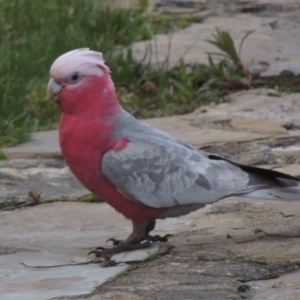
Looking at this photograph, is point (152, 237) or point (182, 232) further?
point (182, 232)

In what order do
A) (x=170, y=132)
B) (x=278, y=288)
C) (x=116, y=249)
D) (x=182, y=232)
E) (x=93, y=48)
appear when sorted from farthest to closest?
1. (x=93, y=48)
2. (x=170, y=132)
3. (x=182, y=232)
4. (x=116, y=249)
5. (x=278, y=288)

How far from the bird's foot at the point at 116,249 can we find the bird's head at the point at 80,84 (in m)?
0.49

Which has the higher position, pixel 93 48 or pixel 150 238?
pixel 93 48

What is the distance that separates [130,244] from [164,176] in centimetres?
28

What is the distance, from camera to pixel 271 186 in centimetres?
340

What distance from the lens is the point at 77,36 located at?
6.90m

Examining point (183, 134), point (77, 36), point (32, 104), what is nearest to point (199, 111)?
point (183, 134)

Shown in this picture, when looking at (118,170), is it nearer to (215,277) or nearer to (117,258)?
(117,258)

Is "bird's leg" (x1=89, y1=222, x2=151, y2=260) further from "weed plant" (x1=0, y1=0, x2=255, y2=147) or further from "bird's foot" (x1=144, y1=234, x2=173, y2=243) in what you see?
"weed plant" (x1=0, y1=0, x2=255, y2=147)

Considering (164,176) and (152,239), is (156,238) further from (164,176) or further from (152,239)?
(164,176)

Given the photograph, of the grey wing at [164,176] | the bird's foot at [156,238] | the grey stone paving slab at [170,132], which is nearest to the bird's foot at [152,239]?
the bird's foot at [156,238]

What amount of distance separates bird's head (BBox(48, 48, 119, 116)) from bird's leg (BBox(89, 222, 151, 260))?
1.48ft

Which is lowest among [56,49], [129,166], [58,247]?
[58,247]

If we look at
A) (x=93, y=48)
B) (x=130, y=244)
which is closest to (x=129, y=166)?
(x=130, y=244)
